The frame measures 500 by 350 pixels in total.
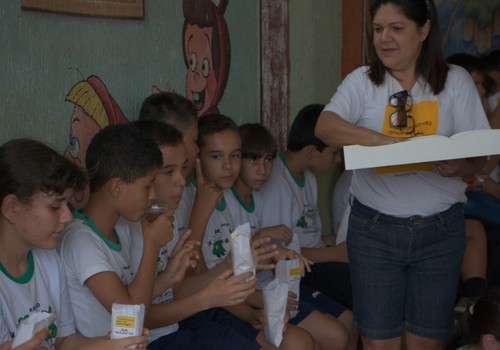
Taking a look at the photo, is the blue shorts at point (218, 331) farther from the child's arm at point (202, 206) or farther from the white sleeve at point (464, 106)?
the white sleeve at point (464, 106)

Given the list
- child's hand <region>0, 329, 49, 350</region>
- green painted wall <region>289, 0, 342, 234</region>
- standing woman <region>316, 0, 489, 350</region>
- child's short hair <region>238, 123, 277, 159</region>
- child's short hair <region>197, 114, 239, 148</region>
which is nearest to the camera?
child's hand <region>0, 329, 49, 350</region>

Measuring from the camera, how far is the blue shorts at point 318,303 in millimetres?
3623

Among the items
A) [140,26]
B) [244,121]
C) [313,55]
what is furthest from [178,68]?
[313,55]

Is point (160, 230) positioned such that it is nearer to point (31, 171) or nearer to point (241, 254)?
point (241, 254)

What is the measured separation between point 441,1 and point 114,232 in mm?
5163

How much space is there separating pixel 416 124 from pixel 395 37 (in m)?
0.34

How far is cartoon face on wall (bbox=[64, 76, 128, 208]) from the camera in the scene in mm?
2965

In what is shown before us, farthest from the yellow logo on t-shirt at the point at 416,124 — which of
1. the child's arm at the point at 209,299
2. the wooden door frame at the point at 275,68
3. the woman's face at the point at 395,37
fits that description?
the wooden door frame at the point at 275,68

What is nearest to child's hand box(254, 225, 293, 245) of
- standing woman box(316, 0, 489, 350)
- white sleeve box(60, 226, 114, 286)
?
standing woman box(316, 0, 489, 350)

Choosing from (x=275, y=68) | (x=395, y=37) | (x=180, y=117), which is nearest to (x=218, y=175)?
(x=180, y=117)

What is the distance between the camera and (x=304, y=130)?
4.20m

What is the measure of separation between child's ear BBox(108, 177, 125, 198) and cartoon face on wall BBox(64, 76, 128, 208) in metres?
0.35

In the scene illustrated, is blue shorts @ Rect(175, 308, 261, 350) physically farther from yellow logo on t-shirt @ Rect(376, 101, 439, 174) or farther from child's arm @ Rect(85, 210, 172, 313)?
yellow logo on t-shirt @ Rect(376, 101, 439, 174)

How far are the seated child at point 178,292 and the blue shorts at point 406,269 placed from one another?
47 cm
